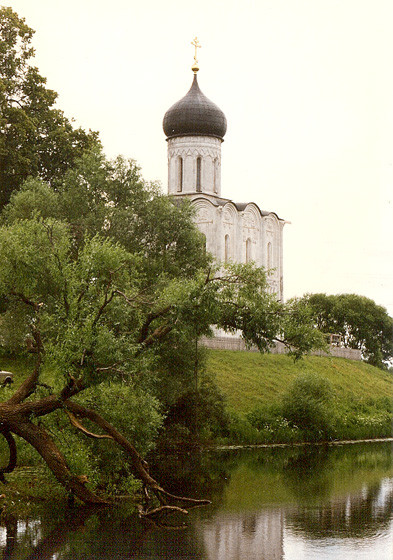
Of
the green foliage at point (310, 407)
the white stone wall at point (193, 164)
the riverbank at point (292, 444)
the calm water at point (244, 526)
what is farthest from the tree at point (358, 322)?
the calm water at point (244, 526)

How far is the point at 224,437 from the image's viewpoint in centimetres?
2859

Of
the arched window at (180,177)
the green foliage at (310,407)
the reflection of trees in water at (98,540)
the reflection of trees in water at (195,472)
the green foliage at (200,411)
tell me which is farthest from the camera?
the arched window at (180,177)

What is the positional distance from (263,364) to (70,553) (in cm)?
2692

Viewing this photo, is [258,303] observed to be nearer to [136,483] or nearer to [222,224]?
[136,483]

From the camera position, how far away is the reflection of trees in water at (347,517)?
46.4 ft

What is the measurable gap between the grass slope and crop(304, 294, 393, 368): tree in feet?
44.7

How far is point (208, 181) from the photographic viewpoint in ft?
160

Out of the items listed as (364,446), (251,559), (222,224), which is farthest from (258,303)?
(222,224)

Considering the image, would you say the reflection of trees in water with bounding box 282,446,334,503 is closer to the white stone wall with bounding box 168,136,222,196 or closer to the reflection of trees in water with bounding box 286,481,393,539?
the reflection of trees in water with bounding box 286,481,393,539

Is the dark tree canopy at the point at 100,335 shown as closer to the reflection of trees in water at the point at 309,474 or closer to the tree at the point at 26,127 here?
the reflection of trees in water at the point at 309,474

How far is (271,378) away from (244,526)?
74.0 feet

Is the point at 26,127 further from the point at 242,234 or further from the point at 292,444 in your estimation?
the point at 242,234

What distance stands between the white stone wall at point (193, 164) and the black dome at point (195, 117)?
46 centimetres

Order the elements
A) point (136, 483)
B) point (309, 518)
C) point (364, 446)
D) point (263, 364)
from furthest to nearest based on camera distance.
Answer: point (263, 364)
point (364, 446)
point (136, 483)
point (309, 518)
